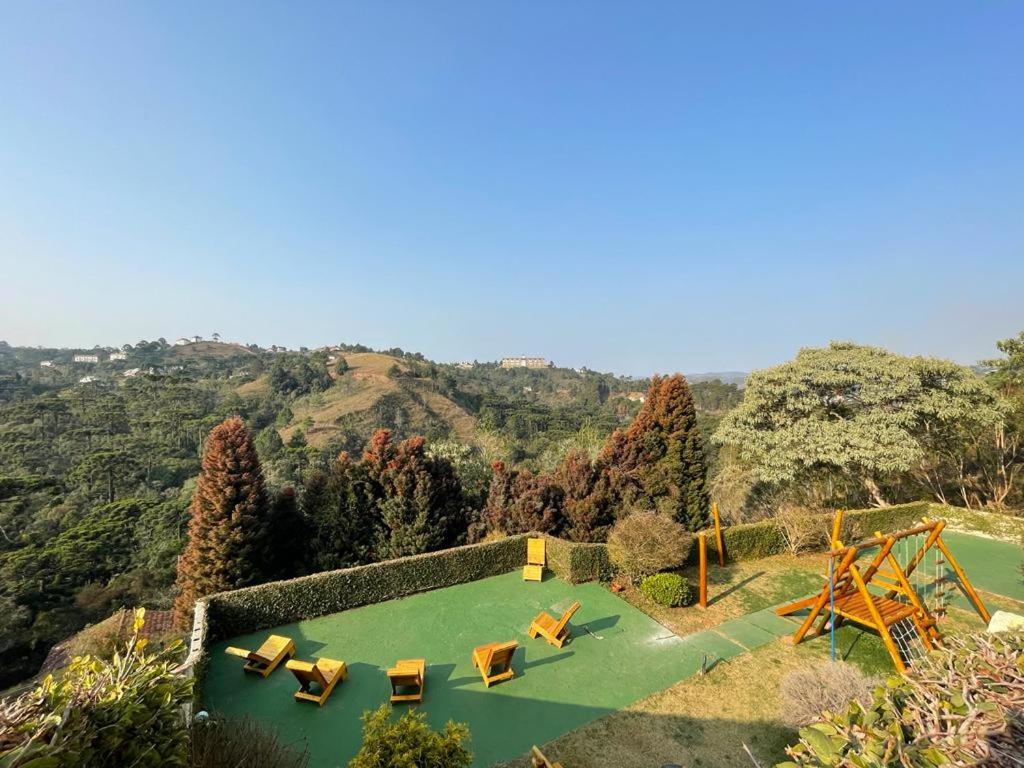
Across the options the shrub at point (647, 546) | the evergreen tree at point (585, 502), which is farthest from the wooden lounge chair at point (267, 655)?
the evergreen tree at point (585, 502)

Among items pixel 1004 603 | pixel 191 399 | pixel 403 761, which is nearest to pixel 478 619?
pixel 403 761

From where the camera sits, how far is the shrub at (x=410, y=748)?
4465mm

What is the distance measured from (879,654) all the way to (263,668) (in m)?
11.1

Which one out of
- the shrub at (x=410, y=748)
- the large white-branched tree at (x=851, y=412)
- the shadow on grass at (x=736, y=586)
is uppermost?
the large white-branched tree at (x=851, y=412)

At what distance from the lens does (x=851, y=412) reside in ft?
53.8

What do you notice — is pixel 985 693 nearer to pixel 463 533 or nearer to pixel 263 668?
pixel 263 668

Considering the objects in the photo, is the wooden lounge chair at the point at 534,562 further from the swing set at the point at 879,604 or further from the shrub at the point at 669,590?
the swing set at the point at 879,604

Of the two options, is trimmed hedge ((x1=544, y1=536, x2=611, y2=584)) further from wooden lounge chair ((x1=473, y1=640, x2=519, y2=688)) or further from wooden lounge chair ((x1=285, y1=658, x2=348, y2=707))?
wooden lounge chair ((x1=285, y1=658, x2=348, y2=707))

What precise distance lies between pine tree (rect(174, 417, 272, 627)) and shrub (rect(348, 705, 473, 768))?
770 cm

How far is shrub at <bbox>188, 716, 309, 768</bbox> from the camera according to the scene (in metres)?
4.70

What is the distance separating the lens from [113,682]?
2.82 meters

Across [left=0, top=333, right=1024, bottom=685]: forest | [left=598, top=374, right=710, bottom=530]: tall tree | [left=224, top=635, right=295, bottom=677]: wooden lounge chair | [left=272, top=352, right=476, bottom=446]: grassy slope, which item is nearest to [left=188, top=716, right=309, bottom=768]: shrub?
[left=224, top=635, right=295, bottom=677]: wooden lounge chair

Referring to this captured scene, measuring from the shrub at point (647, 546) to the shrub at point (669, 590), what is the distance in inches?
11.8

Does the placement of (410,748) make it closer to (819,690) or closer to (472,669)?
(472,669)
